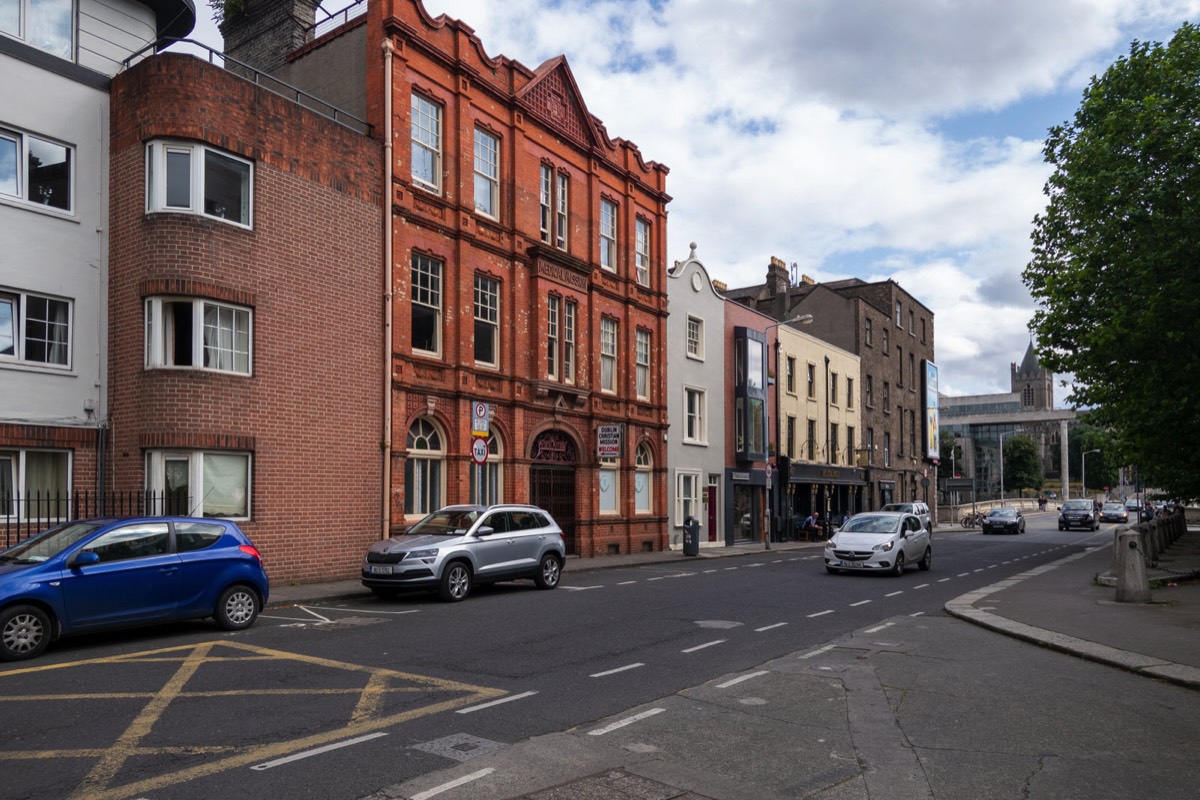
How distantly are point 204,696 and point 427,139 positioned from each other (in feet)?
55.8

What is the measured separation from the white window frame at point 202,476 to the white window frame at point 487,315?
296 inches

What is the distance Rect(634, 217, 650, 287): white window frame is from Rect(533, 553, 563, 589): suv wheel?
15.4 metres

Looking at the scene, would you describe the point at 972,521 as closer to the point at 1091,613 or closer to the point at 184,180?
the point at 1091,613

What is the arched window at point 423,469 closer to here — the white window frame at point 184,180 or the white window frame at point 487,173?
the white window frame at point 487,173

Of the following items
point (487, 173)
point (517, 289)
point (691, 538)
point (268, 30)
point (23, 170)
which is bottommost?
point (691, 538)

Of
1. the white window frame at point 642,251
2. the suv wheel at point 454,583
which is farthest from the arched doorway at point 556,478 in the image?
the suv wheel at point 454,583

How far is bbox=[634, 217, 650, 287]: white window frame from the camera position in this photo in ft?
104

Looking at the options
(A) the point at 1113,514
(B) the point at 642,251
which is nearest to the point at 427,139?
(B) the point at 642,251

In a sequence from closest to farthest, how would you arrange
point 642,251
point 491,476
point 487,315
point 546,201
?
point 491,476, point 487,315, point 546,201, point 642,251

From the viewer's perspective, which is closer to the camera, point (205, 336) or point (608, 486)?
point (205, 336)

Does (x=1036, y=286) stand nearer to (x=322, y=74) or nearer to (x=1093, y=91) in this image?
(x=1093, y=91)

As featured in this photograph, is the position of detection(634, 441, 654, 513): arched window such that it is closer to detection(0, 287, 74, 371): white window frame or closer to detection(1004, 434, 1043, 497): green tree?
detection(0, 287, 74, 371): white window frame

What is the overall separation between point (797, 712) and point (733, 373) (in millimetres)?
29898

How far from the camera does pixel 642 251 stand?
32219 mm
